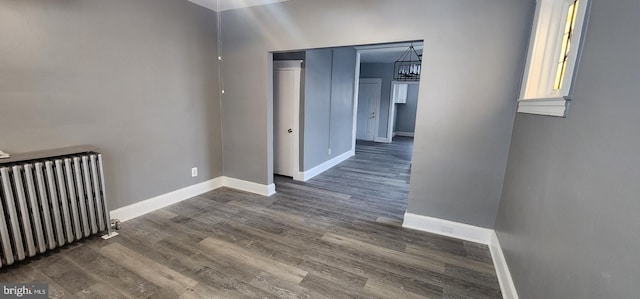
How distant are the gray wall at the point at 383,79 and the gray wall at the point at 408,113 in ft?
6.44

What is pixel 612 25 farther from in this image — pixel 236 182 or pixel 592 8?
pixel 236 182

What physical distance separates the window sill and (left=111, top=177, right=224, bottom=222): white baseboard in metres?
3.93

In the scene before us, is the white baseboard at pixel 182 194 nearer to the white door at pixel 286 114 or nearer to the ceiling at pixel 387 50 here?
the white door at pixel 286 114

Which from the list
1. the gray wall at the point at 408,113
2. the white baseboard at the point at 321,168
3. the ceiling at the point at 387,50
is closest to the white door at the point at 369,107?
the ceiling at the point at 387,50

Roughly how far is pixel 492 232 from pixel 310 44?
9.44 ft

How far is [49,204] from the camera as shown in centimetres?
219

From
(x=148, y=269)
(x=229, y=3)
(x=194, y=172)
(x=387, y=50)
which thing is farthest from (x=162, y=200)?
(x=387, y=50)

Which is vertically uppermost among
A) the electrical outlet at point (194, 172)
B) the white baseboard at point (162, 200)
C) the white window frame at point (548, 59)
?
the white window frame at point (548, 59)

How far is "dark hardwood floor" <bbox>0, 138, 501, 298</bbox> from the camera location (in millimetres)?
1957

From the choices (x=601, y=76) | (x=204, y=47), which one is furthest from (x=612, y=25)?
(x=204, y=47)

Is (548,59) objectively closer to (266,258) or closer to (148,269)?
(266,258)

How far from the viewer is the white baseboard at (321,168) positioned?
465 centimetres

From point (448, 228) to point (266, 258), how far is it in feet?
6.36

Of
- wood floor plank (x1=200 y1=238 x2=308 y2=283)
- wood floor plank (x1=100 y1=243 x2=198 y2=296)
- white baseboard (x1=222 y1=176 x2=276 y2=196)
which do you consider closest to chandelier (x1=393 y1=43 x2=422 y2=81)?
white baseboard (x1=222 y1=176 x2=276 y2=196)
